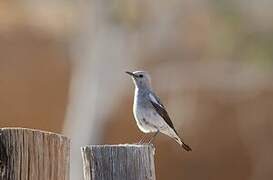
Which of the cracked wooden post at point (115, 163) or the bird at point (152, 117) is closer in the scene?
the cracked wooden post at point (115, 163)

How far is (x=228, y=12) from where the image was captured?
→ 522 inches

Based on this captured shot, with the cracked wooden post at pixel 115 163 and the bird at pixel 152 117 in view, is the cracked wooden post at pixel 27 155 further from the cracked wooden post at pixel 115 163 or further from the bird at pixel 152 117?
the bird at pixel 152 117

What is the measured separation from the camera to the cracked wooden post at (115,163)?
3170mm

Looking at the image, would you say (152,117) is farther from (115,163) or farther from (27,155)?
(27,155)

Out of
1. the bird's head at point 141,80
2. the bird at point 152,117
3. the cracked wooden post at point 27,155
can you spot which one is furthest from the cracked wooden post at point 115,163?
the bird's head at point 141,80

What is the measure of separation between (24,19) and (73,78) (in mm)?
1297

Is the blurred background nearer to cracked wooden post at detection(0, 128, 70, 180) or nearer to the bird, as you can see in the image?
the bird

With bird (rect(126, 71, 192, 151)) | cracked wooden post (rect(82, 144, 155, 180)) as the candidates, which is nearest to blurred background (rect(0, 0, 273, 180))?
bird (rect(126, 71, 192, 151))

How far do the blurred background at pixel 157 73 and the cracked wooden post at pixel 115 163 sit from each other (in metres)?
9.88

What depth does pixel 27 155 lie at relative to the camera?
287cm

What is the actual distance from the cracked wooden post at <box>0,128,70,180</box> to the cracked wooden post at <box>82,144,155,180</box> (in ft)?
0.94

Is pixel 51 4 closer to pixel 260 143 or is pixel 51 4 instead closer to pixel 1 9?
pixel 1 9

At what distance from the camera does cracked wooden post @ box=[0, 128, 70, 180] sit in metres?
2.85

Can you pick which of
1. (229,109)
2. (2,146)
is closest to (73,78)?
(229,109)
